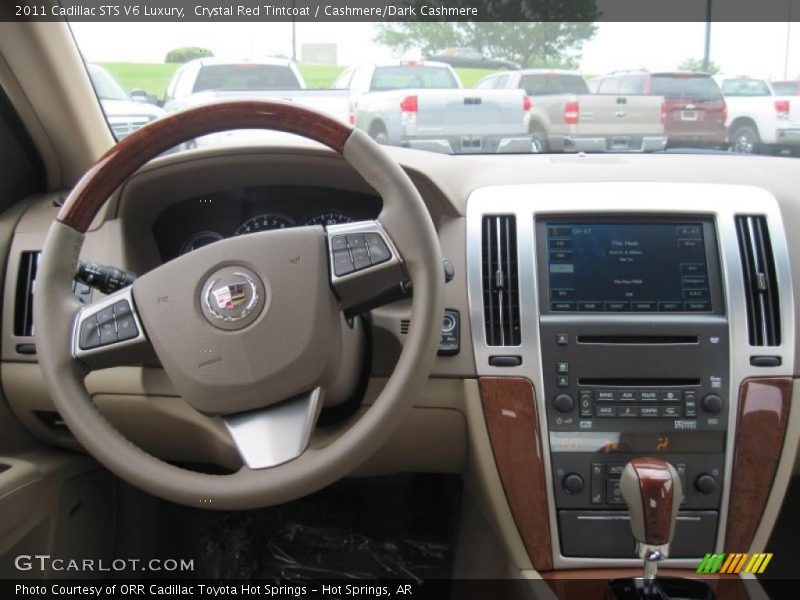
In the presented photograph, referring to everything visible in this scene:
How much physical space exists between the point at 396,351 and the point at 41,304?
80 centimetres

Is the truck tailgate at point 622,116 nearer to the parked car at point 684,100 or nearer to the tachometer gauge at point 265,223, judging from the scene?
the parked car at point 684,100

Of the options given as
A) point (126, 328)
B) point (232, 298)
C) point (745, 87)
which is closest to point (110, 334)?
point (126, 328)

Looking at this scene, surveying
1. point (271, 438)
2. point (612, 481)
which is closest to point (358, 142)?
point (271, 438)

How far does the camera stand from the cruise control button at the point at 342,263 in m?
1.54

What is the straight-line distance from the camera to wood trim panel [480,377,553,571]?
1957 mm

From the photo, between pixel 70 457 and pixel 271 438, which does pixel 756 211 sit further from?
pixel 70 457

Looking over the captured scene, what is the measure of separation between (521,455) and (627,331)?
389 mm

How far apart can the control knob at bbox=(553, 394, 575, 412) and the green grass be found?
91 cm

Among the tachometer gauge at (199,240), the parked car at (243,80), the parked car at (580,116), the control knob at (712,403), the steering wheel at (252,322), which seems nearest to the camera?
the steering wheel at (252,322)

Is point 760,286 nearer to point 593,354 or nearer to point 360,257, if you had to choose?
point 593,354

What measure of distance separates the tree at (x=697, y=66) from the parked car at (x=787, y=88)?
0.21m

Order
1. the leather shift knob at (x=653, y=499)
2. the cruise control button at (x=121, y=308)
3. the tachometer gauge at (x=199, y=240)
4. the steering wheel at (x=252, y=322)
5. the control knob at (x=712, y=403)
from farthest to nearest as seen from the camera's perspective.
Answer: the tachometer gauge at (x=199, y=240), the control knob at (x=712, y=403), the leather shift knob at (x=653, y=499), the cruise control button at (x=121, y=308), the steering wheel at (x=252, y=322)

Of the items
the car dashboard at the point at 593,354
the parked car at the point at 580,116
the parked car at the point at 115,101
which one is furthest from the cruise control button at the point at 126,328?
the parked car at the point at 580,116

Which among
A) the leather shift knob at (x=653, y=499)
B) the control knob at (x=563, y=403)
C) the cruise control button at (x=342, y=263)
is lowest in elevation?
the leather shift knob at (x=653, y=499)
